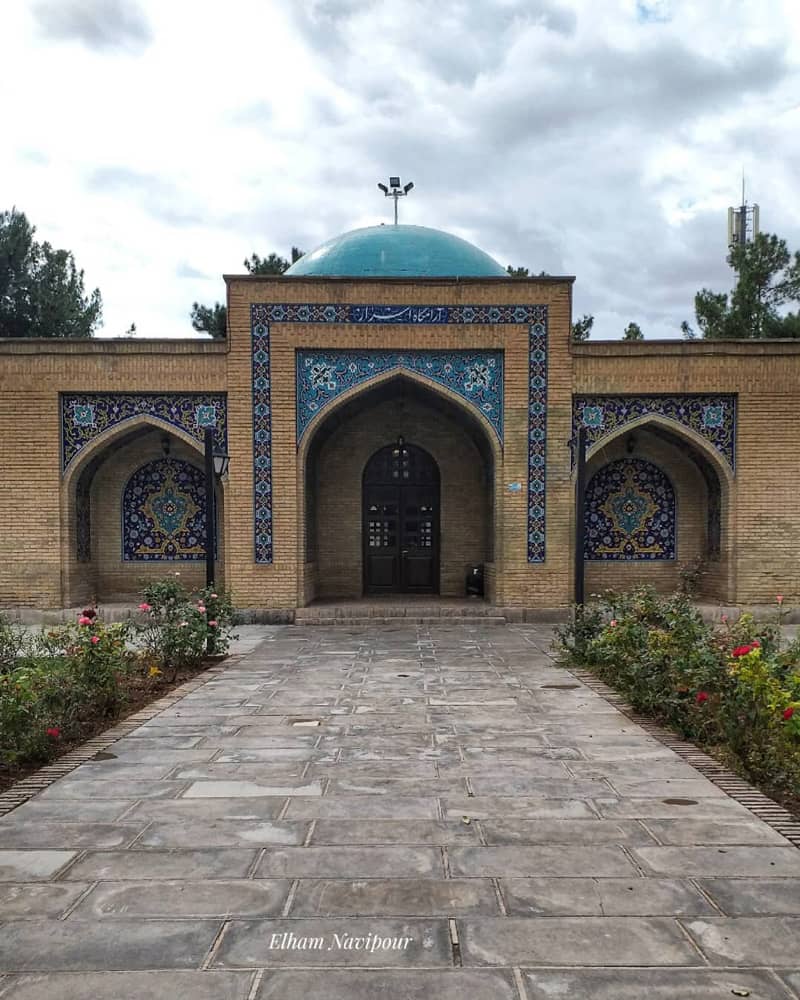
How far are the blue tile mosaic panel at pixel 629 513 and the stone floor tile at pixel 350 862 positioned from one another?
9.23 metres

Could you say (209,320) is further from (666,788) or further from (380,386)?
(666,788)

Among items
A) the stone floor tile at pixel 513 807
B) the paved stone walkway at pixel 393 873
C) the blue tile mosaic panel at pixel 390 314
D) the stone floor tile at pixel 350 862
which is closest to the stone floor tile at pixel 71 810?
the paved stone walkway at pixel 393 873

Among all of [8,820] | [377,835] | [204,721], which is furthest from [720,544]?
[8,820]

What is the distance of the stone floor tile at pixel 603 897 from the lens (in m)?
2.62

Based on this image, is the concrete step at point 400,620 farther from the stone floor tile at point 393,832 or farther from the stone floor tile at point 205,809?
the stone floor tile at point 393,832

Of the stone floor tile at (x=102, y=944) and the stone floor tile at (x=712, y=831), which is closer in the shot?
the stone floor tile at (x=102, y=944)

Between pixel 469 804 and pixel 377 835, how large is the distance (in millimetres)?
579

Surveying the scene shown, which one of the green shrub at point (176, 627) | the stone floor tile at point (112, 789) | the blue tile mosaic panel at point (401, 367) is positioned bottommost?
the stone floor tile at point (112, 789)

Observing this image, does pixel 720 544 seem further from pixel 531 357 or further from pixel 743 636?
pixel 743 636

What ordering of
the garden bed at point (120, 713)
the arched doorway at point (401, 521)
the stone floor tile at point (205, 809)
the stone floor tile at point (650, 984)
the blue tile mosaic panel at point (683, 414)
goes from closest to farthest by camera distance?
the stone floor tile at point (650, 984), the stone floor tile at point (205, 809), the garden bed at point (120, 713), the blue tile mosaic panel at point (683, 414), the arched doorway at point (401, 521)

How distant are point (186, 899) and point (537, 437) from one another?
903 cm

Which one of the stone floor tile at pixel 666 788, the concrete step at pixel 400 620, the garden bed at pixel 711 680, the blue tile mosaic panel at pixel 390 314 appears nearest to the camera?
the stone floor tile at pixel 666 788

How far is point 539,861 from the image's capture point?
3.03 m

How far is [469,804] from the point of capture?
371cm
